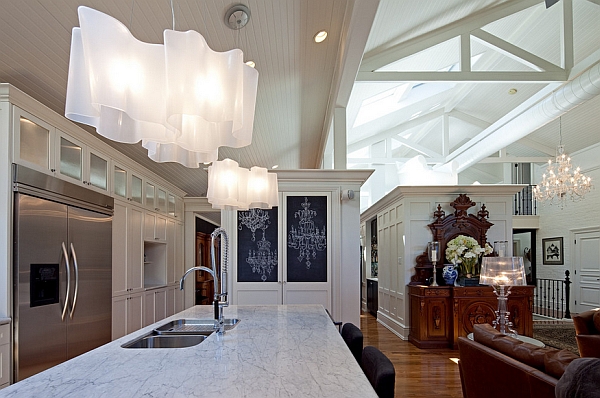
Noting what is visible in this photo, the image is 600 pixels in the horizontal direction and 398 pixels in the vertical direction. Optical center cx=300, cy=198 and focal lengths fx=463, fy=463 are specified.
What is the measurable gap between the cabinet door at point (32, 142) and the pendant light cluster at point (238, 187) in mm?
1415

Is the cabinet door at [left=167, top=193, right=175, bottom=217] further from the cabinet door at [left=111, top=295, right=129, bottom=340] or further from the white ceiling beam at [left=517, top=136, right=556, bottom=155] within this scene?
the white ceiling beam at [left=517, top=136, right=556, bottom=155]

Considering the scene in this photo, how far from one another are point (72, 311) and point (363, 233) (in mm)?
9158

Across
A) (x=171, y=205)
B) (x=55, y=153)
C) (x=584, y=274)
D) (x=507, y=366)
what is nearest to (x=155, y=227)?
(x=171, y=205)

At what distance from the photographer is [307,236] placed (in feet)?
18.3

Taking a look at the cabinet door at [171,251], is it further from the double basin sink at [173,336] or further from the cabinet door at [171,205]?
the double basin sink at [173,336]

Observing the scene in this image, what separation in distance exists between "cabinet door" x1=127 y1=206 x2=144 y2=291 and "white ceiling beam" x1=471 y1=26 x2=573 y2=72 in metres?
5.12

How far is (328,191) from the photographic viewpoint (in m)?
5.61

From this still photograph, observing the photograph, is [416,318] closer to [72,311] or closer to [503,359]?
[503,359]

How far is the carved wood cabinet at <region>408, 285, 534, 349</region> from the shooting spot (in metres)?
6.11

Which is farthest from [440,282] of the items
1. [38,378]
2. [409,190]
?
[38,378]

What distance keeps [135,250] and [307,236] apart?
85.8 inches

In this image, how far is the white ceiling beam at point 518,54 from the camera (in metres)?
5.93

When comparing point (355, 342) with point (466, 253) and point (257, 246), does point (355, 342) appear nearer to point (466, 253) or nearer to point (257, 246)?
point (257, 246)

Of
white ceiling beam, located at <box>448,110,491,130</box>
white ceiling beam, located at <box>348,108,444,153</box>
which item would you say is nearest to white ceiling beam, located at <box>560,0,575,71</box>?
white ceiling beam, located at <box>448,110,491,130</box>
